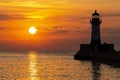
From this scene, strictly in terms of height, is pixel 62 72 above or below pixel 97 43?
below

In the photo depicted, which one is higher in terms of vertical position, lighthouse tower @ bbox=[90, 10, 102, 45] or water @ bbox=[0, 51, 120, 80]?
lighthouse tower @ bbox=[90, 10, 102, 45]

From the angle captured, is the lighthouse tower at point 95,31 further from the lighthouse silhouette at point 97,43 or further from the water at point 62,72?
the water at point 62,72

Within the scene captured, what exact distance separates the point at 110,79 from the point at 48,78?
7.50 meters

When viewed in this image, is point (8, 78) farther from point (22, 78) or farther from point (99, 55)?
point (99, 55)

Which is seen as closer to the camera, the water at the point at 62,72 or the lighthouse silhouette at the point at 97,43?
the water at the point at 62,72

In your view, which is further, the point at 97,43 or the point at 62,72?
the point at 97,43

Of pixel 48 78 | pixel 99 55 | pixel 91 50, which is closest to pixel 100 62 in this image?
pixel 99 55

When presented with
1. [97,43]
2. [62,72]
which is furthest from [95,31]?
[62,72]

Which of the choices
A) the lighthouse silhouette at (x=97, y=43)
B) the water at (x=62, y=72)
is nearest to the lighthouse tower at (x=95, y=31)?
the lighthouse silhouette at (x=97, y=43)

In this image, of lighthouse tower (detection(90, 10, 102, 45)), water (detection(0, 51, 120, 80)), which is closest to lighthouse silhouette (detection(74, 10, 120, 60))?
lighthouse tower (detection(90, 10, 102, 45))

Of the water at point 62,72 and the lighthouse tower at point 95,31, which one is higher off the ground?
the lighthouse tower at point 95,31

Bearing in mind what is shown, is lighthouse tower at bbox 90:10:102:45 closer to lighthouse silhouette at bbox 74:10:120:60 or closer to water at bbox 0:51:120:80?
lighthouse silhouette at bbox 74:10:120:60

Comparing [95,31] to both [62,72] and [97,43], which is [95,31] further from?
[62,72]

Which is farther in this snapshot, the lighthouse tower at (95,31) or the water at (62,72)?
the lighthouse tower at (95,31)
